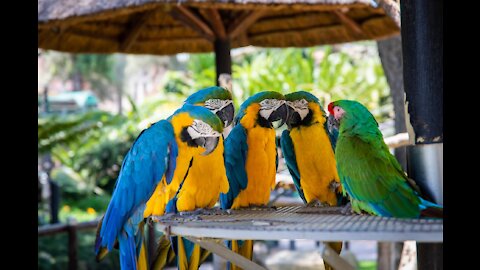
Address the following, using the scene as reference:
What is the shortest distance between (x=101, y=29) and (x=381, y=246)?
2460 millimetres

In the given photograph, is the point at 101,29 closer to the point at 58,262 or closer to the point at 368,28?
the point at 368,28

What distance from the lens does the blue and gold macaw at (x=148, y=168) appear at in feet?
6.06

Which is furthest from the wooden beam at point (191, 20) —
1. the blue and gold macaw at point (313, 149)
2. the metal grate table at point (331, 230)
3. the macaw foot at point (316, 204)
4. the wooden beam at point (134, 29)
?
the metal grate table at point (331, 230)

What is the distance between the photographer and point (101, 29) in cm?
456

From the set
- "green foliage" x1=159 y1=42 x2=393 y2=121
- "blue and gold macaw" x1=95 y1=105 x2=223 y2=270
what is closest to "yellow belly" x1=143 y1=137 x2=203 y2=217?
"blue and gold macaw" x1=95 y1=105 x2=223 y2=270

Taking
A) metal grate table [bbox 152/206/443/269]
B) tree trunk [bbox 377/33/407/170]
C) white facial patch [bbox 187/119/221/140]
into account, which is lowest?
metal grate table [bbox 152/206/443/269]

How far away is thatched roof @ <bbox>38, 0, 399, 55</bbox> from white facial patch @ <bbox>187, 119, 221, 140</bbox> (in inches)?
75.0

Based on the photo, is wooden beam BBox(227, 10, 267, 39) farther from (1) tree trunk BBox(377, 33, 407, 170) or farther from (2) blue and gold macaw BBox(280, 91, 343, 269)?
(2) blue and gold macaw BBox(280, 91, 343, 269)

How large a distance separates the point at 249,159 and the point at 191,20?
6.21 feet

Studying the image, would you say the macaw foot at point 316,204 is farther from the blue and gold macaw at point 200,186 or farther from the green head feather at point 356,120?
the green head feather at point 356,120

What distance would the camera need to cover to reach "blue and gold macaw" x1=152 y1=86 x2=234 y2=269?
2.03 meters

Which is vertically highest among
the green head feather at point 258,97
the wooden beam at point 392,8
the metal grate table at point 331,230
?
the wooden beam at point 392,8

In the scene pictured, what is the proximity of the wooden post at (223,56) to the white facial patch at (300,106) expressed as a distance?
1.91m

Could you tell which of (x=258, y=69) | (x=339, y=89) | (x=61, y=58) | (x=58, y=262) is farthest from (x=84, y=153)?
(x=61, y=58)
